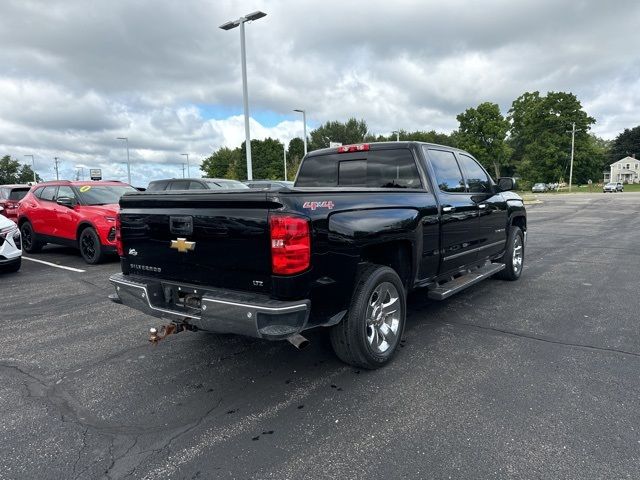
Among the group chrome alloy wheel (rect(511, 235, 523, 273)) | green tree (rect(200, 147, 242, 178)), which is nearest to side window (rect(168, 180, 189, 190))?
chrome alloy wheel (rect(511, 235, 523, 273))

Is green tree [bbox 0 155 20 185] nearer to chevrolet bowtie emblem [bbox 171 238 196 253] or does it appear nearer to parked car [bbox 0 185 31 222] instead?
parked car [bbox 0 185 31 222]

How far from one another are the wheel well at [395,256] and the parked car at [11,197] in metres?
13.8

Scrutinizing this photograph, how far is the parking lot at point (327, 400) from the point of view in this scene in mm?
2516

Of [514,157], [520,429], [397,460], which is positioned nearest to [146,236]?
[397,460]

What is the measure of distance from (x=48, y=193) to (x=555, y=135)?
2633 inches

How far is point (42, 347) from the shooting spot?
14.3 ft

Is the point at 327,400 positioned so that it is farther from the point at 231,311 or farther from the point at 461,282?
the point at 461,282

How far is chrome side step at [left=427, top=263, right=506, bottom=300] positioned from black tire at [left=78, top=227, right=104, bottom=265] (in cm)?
673

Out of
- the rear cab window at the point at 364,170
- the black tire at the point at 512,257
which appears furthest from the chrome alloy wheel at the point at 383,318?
the black tire at the point at 512,257

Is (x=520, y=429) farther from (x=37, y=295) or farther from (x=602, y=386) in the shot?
(x=37, y=295)

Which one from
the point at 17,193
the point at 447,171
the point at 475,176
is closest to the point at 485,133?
the point at 17,193

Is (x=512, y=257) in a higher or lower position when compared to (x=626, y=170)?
lower

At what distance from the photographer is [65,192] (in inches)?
378

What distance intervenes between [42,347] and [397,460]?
3.70 m
